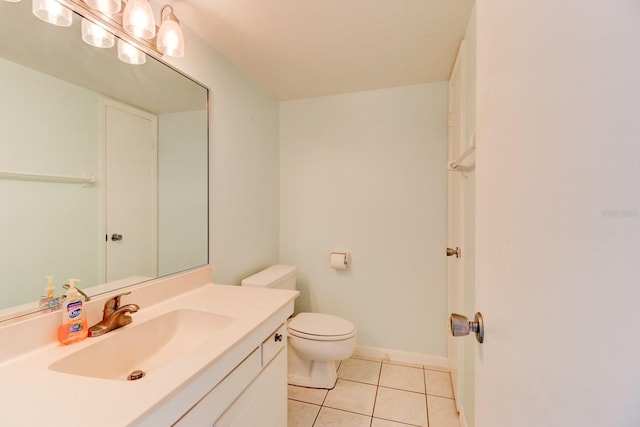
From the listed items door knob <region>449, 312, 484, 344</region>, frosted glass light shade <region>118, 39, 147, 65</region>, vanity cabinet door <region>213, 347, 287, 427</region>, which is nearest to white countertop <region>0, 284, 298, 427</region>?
vanity cabinet door <region>213, 347, 287, 427</region>

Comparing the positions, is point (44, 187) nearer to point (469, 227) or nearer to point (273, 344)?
point (273, 344)

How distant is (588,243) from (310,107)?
2.35 meters

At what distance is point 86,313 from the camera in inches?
37.6

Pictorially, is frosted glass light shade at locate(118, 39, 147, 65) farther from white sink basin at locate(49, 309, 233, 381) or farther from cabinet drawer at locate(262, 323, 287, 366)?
cabinet drawer at locate(262, 323, 287, 366)

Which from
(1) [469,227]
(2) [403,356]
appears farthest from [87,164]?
(2) [403,356]

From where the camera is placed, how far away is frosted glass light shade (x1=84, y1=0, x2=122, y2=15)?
995 millimetres

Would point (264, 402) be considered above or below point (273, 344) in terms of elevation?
below

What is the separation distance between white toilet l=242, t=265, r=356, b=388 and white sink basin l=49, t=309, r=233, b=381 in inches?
24.7

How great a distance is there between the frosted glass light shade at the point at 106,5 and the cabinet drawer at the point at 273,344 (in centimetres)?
140

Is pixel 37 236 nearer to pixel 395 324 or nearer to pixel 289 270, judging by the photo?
pixel 289 270

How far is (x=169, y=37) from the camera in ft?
3.90

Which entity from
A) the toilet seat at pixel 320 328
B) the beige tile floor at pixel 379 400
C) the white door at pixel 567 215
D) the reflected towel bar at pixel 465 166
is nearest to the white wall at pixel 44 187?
the toilet seat at pixel 320 328

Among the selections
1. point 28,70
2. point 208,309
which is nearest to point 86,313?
point 208,309

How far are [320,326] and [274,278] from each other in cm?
45
